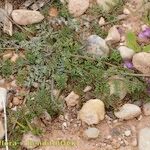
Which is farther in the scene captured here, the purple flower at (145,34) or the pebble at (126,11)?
the pebble at (126,11)

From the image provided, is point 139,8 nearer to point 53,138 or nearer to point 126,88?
point 126,88

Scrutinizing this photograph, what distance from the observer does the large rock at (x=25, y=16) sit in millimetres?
4008

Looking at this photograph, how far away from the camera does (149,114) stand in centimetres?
368

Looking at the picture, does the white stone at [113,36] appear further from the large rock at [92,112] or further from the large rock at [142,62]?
the large rock at [92,112]

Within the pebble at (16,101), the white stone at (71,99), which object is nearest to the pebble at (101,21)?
the white stone at (71,99)

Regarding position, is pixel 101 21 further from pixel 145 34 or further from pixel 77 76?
pixel 77 76

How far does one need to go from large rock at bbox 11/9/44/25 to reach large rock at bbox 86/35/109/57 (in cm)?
48

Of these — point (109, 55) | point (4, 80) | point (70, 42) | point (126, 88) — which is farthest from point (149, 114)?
point (4, 80)

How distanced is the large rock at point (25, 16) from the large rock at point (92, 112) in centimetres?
87

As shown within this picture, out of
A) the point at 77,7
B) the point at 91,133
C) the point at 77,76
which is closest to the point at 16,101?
the point at 77,76

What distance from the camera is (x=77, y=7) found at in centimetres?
410

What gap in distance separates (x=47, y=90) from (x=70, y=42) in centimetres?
44

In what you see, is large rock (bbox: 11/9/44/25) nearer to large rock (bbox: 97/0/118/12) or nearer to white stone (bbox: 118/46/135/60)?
large rock (bbox: 97/0/118/12)

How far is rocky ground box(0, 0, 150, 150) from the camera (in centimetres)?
360
